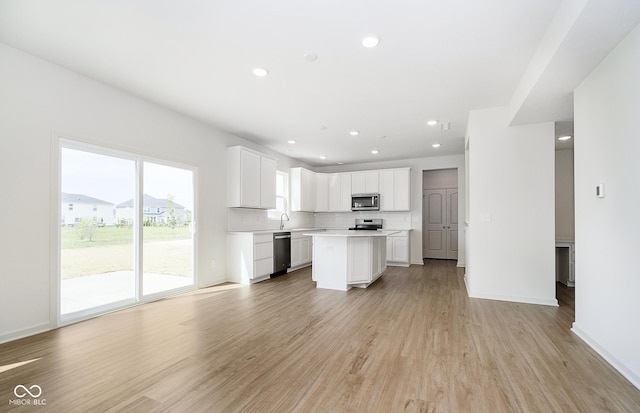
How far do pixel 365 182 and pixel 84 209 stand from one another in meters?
6.00

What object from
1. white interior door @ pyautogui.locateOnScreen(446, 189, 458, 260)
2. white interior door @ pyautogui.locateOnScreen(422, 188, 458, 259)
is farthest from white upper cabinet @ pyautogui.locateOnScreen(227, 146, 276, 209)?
white interior door @ pyautogui.locateOnScreen(446, 189, 458, 260)

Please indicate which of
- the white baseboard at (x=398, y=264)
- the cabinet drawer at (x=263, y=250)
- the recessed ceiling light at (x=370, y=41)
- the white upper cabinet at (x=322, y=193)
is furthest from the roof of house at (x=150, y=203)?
the white baseboard at (x=398, y=264)

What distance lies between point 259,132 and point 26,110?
318cm

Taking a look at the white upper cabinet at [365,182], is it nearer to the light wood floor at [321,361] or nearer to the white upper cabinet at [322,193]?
the white upper cabinet at [322,193]

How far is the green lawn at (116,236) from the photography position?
10.9 ft

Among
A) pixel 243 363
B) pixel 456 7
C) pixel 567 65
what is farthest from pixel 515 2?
pixel 243 363

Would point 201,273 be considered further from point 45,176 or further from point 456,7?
point 456,7

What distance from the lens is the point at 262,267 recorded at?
5.52m

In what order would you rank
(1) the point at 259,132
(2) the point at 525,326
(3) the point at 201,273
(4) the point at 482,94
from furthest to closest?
(1) the point at 259,132 → (3) the point at 201,273 → (4) the point at 482,94 → (2) the point at 525,326

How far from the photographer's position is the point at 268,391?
79.2 inches

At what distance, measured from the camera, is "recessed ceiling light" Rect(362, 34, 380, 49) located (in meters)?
2.59

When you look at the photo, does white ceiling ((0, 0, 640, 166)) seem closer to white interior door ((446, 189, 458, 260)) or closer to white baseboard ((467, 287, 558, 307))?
white baseboard ((467, 287, 558, 307))

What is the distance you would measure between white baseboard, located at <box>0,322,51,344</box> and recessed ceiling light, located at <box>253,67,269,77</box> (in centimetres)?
341

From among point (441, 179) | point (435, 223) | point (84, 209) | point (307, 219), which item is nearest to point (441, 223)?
point (435, 223)
